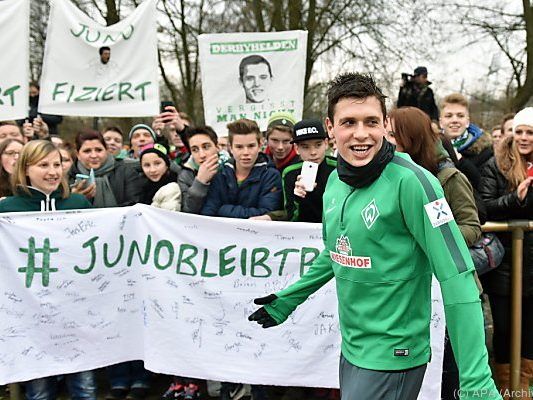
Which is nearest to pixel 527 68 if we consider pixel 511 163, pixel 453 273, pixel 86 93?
pixel 511 163

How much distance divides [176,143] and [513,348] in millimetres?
3455

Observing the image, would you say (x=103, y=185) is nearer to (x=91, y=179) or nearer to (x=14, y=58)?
(x=91, y=179)

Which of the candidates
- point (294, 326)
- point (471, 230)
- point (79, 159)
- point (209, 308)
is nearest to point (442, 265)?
point (471, 230)

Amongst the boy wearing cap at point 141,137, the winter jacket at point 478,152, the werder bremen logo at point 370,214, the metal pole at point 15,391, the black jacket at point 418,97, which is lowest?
the metal pole at point 15,391

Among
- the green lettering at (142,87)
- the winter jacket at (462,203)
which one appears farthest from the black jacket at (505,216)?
the green lettering at (142,87)

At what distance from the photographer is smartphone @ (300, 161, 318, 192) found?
372cm

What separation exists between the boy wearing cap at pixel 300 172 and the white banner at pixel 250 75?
6.21 ft

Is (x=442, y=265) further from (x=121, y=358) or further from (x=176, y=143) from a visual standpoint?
(x=176, y=143)

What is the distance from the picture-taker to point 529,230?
3730 millimetres

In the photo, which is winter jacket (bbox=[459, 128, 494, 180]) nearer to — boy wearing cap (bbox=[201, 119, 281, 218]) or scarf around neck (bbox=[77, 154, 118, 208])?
boy wearing cap (bbox=[201, 119, 281, 218])

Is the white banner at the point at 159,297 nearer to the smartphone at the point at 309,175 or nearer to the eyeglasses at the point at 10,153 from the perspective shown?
the smartphone at the point at 309,175

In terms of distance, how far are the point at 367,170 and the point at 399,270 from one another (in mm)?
394

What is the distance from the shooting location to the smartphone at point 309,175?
3.72m

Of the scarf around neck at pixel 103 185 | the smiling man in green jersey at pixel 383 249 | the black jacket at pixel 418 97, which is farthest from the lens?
the black jacket at pixel 418 97
